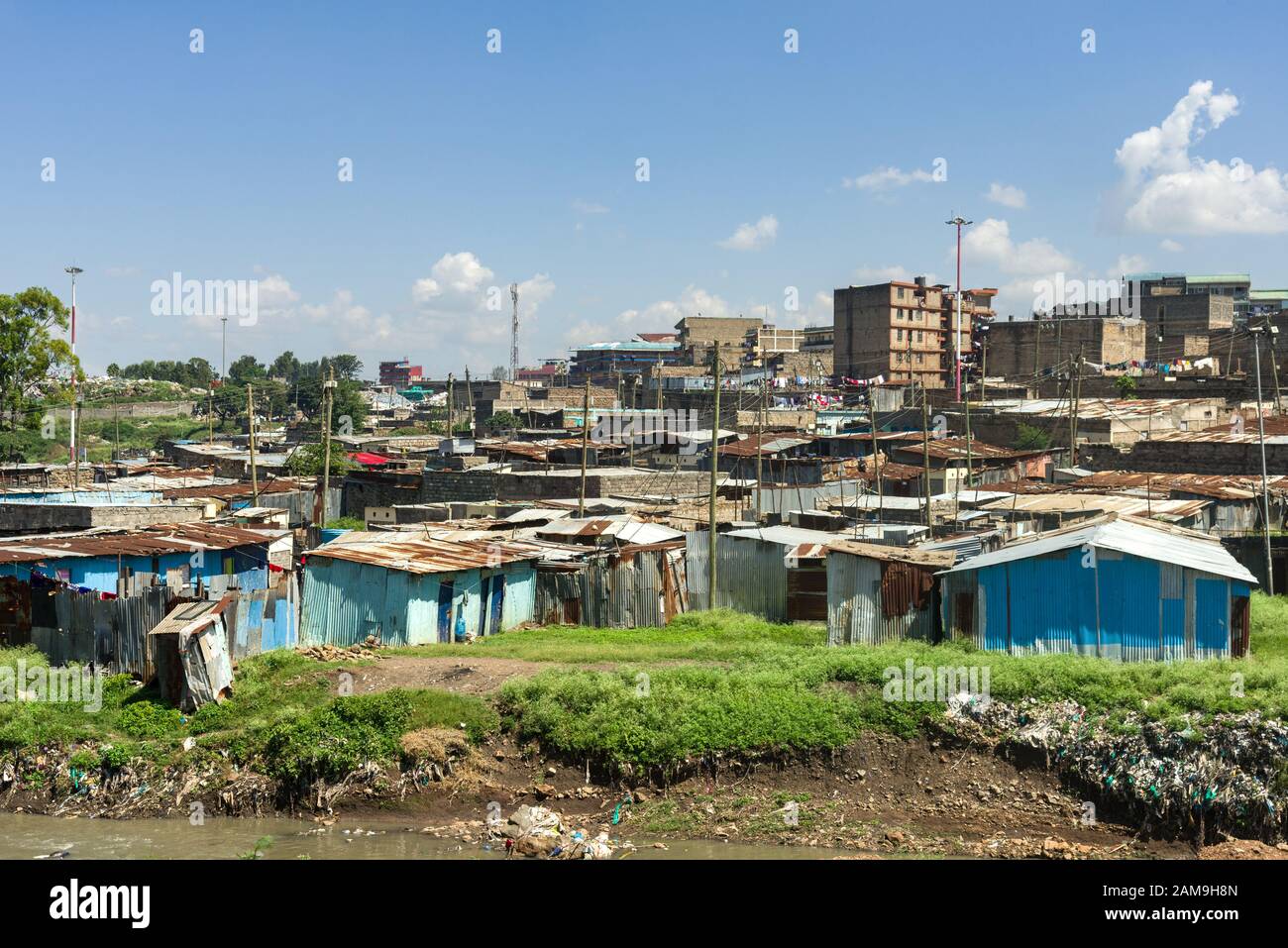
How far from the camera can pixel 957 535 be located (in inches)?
746

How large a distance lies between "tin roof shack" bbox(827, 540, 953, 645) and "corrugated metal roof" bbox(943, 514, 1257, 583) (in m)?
0.44

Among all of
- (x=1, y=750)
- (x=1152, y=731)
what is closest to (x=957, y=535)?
(x=1152, y=731)

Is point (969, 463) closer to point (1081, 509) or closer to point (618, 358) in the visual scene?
point (1081, 509)

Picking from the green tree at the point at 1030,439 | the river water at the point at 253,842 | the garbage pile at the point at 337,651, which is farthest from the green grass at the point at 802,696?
the green tree at the point at 1030,439

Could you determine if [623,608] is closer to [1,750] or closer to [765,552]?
[765,552]

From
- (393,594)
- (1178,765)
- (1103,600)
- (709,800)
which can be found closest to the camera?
(1178,765)

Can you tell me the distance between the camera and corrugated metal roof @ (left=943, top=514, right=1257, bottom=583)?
13.9 metres

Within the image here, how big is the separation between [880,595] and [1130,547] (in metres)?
3.03

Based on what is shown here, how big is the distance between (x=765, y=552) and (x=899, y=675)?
462 cm

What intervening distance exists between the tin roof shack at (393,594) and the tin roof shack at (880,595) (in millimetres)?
4672

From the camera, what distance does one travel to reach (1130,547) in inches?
556

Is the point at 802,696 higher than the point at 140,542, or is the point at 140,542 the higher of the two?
the point at 140,542

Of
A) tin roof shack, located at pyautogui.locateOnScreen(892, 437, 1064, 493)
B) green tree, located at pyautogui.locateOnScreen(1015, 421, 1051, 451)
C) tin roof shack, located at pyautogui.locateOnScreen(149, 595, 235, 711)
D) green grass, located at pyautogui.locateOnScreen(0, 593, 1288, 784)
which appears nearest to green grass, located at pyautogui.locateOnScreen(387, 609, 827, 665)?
green grass, located at pyautogui.locateOnScreen(0, 593, 1288, 784)

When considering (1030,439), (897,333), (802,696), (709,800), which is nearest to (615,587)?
(802,696)
